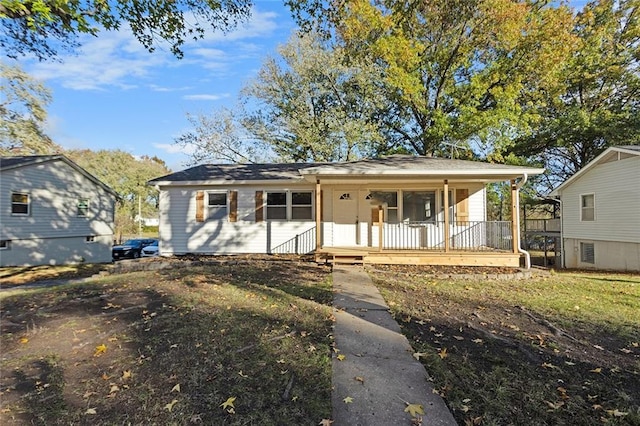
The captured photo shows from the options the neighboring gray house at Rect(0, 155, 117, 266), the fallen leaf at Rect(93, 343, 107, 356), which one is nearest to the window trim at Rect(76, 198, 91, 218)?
the neighboring gray house at Rect(0, 155, 117, 266)

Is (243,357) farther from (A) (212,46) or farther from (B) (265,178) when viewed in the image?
(B) (265,178)

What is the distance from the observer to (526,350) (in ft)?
13.4

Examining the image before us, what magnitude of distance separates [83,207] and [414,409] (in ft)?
67.2

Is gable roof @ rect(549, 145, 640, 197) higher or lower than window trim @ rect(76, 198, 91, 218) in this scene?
higher

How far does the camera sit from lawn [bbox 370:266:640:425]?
2896 mm

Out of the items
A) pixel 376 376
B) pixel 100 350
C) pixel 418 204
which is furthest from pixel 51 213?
pixel 376 376

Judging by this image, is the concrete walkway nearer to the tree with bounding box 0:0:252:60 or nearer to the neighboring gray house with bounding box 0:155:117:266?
the tree with bounding box 0:0:252:60

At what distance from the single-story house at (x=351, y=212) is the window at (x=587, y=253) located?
8.79 meters

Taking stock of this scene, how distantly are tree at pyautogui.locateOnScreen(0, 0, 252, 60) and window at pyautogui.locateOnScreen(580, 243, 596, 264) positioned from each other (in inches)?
710

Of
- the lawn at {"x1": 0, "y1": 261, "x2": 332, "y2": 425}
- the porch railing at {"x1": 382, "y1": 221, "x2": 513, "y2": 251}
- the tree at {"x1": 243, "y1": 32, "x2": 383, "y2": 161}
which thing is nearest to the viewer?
the lawn at {"x1": 0, "y1": 261, "x2": 332, "y2": 425}

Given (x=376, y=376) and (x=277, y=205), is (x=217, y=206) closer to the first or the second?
(x=277, y=205)

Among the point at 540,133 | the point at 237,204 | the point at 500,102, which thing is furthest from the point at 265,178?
the point at 540,133

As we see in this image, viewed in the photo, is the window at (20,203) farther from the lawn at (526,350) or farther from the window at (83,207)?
the lawn at (526,350)

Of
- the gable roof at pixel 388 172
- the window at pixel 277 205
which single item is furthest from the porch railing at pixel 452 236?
the window at pixel 277 205
